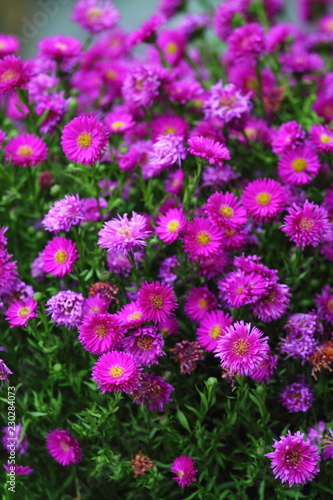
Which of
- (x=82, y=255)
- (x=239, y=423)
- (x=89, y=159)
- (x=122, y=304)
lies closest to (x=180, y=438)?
(x=239, y=423)

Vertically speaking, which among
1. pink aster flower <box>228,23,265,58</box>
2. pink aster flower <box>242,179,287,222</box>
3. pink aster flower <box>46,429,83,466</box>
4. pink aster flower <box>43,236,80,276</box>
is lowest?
pink aster flower <box>46,429,83,466</box>

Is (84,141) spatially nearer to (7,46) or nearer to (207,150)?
(207,150)

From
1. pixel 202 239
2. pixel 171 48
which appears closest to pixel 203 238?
pixel 202 239

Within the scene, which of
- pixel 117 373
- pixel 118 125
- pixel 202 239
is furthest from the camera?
pixel 118 125

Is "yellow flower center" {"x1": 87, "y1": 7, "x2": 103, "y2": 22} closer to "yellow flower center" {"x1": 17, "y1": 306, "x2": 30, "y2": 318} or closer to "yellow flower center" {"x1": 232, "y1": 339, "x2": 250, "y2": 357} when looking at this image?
"yellow flower center" {"x1": 17, "y1": 306, "x2": 30, "y2": 318}

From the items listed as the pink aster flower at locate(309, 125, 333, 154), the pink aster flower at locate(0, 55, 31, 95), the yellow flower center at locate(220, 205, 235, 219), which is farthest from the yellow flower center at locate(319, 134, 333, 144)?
the pink aster flower at locate(0, 55, 31, 95)

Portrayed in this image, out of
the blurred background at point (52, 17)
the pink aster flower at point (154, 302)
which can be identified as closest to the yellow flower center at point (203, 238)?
the pink aster flower at point (154, 302)

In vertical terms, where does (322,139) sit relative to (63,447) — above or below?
above
